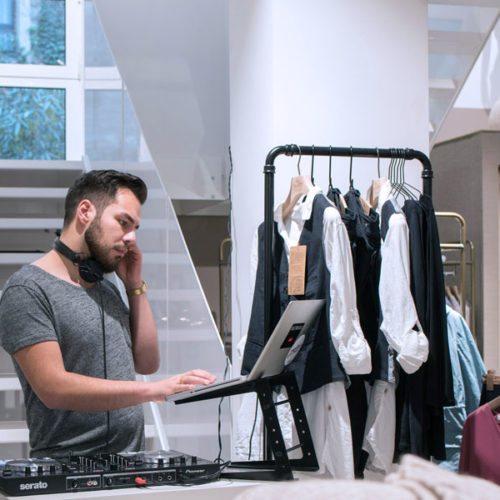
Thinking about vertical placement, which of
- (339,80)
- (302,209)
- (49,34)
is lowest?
(302,209)

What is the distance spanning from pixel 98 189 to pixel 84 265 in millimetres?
216

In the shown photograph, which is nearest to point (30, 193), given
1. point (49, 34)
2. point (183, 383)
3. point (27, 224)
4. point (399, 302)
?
point (27, 224)

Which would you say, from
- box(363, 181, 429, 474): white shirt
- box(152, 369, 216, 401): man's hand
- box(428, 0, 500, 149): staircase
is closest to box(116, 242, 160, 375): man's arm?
box(152, 369, 216, 401): man's hand

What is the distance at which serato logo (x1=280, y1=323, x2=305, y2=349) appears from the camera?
180 cm

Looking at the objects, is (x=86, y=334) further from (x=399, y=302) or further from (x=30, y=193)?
(x=30, y=193)

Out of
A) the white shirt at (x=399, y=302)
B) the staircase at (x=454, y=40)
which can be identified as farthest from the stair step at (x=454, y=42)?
the white shirt at (x=399, y=302)

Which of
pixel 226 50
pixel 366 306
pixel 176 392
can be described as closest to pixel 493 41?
pixel 226 50

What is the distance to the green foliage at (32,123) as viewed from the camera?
6688 mm

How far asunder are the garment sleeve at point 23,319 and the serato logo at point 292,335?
527 mm

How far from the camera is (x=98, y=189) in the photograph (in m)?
2.11

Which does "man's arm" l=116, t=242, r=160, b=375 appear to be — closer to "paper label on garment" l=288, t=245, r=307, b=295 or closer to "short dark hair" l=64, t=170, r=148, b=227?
"short dark hair" l=64, t=170, r=148, b=227

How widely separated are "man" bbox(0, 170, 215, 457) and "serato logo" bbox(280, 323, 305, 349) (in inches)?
7.1

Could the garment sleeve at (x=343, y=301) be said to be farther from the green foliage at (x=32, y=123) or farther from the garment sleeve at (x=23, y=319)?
the green foliage at (x=32, y=123)

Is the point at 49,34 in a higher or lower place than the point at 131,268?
higher
